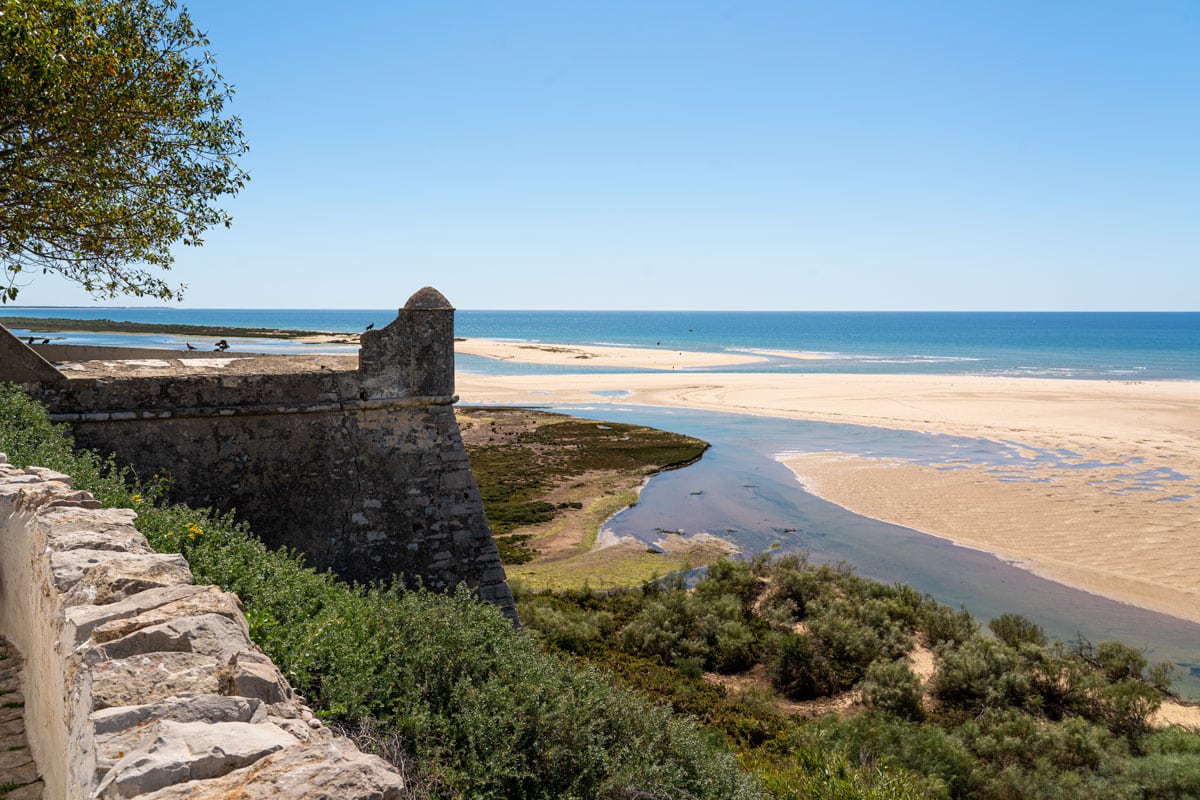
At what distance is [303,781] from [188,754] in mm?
411

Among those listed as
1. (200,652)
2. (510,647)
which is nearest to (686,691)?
(510,647)

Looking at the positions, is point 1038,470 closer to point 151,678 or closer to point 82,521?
point 82,521

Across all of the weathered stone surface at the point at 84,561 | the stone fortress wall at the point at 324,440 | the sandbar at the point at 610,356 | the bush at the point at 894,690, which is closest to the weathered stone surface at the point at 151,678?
the weathered stone surface at the point at 84,561

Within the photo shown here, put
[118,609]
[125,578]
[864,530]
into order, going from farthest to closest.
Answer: [864,530], [125,578], [118,609]

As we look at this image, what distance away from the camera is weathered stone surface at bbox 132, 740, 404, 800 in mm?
2311

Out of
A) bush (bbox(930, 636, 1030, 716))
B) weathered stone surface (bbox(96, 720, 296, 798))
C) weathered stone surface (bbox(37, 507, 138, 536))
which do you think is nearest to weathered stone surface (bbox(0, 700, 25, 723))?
weathered stone surface (bbox(37, 507, 138, 536))

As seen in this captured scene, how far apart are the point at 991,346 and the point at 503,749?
112 metres

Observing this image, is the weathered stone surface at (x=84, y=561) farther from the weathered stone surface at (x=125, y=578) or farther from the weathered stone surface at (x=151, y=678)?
the weathered stone surface at (x=151, y=678)

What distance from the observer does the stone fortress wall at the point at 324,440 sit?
9.51m

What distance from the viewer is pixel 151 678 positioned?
2.94 metres

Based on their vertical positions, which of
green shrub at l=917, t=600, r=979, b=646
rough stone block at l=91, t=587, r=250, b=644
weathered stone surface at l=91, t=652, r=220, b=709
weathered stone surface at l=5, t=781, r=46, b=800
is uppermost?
rough stone block at l=91, t=587, r=250, b=644

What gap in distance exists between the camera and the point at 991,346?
10125cm

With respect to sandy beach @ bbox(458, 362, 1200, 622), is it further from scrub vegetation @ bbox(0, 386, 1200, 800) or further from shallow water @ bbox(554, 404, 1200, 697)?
scrub vegetation @ bbox(0, 386, 1200, 800)

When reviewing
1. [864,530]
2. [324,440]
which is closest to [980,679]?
[864,530]
